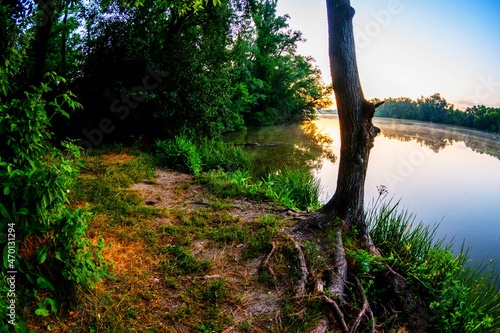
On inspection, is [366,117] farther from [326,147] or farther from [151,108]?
[326,147]

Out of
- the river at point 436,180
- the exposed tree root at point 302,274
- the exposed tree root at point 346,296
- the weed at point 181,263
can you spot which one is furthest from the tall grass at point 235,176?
the weed at point 181,263

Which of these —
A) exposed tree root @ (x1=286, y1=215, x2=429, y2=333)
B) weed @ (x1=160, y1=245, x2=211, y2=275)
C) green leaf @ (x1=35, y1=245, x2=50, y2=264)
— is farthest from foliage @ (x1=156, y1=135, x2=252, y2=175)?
green leaf @ (x1=35, y1=245, x2=50, y2=264)

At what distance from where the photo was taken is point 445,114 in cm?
4372

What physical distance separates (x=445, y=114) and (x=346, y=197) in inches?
1964

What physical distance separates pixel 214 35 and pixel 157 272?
10.6 meters

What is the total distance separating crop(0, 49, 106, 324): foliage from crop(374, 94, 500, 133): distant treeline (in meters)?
28.8

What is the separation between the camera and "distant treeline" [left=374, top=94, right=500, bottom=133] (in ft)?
108

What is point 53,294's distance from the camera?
2.25 metres

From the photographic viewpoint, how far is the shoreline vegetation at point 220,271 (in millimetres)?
2459

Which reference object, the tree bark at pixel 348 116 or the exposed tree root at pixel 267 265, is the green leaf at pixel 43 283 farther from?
the tree bark at pixel 348 116

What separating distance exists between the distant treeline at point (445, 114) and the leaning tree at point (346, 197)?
84.3 feet

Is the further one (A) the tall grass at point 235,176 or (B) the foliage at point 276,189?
(A) the tall grass at point 235,176

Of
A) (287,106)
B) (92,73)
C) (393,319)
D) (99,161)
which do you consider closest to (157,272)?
(393,319)

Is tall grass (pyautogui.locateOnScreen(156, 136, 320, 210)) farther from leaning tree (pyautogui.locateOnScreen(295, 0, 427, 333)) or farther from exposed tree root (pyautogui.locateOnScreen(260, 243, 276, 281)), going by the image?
exposed tree root (pyautogui.locateOnScreen(260, 243, 276, 281))
